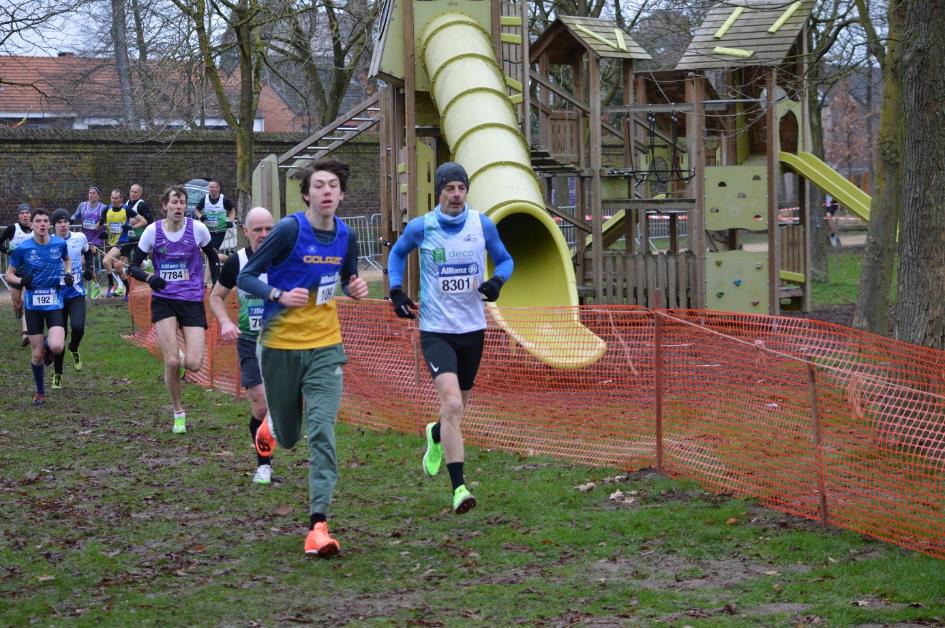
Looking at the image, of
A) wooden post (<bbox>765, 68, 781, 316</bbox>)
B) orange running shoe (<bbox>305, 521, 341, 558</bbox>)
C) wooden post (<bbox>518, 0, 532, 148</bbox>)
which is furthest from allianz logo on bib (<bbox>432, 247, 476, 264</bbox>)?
wooden post (<bbox>765, 68, 781, 316</bbox>)

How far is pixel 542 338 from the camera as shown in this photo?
1113 cm

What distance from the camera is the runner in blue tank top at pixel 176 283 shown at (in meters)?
10.7

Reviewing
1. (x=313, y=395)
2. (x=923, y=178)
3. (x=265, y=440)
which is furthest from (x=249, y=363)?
(x=923, y=178)

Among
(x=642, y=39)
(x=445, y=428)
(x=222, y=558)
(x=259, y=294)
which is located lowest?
(x=222, y=558)

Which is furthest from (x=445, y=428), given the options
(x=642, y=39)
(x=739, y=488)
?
(x=642, y=39)

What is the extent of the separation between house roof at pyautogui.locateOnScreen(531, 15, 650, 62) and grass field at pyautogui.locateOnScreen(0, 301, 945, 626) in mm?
10698

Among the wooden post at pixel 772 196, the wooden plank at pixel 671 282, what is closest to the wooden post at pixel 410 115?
the wooden plank at pixel 671 282

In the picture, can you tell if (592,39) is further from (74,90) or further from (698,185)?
(74,90)

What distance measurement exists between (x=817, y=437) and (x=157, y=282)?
18.5ft

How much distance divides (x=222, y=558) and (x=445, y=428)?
154cm

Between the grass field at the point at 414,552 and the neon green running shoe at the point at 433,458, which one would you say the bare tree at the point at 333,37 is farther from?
the neon green running shoe at the point at 433,458

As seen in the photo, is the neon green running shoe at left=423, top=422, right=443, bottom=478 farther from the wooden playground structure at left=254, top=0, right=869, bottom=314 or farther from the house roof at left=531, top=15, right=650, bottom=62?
the house roof at left=531, top=15, right=650, bottom=62

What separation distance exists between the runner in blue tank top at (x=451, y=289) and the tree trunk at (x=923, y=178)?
402 centimetres

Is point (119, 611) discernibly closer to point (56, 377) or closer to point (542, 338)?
point (542, 338)
